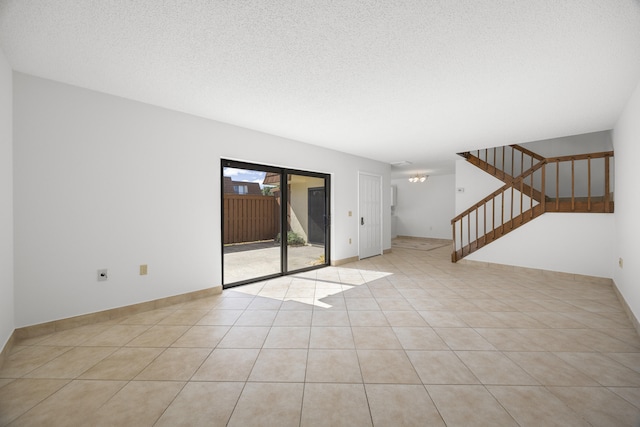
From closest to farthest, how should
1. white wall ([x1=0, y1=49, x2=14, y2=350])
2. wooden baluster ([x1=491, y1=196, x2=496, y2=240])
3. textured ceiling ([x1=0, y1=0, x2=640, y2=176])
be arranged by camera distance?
textured ceiling ([x1=0, y1=0, x2=640, y2=176]) → white wall ([x1=0, y1=49, x2=14, y2=350]) → wooden baluster ([x1=491, y1=196, x2=496, y2=240])

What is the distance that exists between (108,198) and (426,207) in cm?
949

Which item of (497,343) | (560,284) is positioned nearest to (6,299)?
(497,343)

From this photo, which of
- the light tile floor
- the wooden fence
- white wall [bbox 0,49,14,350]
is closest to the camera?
the light tile floor

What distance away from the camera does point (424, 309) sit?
3098 mm

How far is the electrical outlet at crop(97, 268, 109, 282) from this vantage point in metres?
2.78

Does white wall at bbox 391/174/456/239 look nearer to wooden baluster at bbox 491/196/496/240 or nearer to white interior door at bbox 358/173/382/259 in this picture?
wooden baluster at bbox 491/196/496/240

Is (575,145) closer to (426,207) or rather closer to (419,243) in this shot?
(426,207)

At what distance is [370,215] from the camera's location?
646 centimetres

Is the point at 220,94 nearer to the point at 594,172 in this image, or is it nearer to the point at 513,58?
the point at 513,58

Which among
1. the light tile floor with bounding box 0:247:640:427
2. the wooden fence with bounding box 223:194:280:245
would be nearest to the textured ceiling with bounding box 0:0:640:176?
the light tile floor with bounding box 0:247:640:427

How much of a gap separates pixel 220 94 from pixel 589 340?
14.4ft

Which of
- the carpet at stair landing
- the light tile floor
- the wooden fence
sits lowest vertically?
the light tile floor

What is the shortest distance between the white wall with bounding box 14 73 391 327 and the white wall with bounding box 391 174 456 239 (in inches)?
311

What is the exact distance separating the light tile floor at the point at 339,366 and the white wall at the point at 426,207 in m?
6.14
